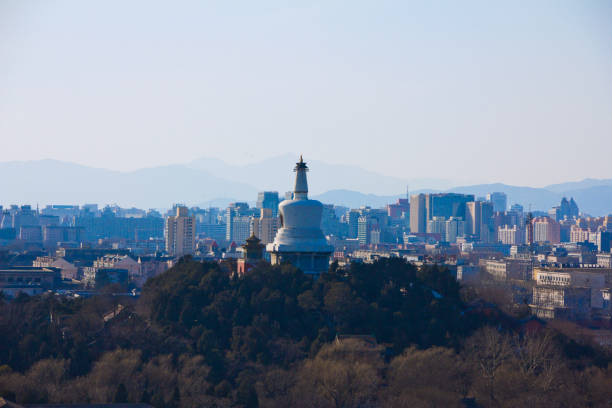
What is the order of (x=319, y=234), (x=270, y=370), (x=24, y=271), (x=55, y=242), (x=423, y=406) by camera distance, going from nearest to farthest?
(x=423, y=406), (x=270, y=370), (x=319, y=234), (x=24, y=271), (x=55, y=242)

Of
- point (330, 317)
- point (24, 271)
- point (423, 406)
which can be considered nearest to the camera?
point (423, 406)

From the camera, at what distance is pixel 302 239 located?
5328 centimetres

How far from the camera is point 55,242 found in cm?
18625

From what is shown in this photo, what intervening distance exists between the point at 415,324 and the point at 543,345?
528 cm

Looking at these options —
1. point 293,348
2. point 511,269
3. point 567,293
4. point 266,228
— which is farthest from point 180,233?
point 293,348

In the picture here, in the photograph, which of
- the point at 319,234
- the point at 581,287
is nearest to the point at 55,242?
the point at 581,287

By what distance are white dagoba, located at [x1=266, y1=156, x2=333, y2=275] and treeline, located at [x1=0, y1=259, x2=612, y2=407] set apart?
240cm

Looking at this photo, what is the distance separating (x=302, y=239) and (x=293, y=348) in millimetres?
10290

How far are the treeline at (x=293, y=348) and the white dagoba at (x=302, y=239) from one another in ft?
7.87

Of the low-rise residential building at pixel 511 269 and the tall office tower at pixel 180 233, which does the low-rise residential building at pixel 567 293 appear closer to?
the low-rise residential building at pixel 511 269

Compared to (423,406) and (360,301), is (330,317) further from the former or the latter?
(423,406)

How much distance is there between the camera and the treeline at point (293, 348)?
38.9 m

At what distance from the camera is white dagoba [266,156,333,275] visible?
5319 centimetres

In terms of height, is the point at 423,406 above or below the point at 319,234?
below
